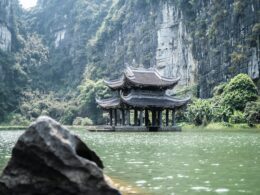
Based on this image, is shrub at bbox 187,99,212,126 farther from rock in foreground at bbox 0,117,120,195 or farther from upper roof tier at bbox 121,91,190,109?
rock in foreground at bbox 0,117,120,195

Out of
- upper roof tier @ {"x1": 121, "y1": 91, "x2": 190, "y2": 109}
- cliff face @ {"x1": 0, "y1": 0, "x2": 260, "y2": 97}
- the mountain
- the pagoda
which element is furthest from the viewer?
the mountain

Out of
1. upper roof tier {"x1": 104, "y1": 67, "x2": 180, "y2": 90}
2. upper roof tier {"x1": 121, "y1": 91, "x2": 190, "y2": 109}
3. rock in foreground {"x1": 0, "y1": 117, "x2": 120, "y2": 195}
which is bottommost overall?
rock in foreground {"x1": 0, "y1": 117, "x2": 120, "y2": 195}

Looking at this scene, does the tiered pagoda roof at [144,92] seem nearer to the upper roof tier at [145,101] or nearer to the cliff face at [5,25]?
the upper roof tier at [145,101]

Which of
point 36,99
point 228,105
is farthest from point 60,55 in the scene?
point 228,105

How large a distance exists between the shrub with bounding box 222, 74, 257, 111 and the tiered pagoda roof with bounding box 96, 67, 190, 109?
10140 millimetres

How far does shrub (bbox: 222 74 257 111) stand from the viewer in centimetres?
5938

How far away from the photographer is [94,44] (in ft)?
432

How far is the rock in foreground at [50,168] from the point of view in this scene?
767 cm

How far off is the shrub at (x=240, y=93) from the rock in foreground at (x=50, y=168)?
5313 centimetres

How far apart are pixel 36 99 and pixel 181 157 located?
313ft

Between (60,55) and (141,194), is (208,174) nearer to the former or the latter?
(141,194)

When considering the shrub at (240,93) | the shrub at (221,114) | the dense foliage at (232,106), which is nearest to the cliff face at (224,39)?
the shrub at (240,93)

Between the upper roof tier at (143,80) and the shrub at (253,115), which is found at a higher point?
the upper roof tier at (143,80)

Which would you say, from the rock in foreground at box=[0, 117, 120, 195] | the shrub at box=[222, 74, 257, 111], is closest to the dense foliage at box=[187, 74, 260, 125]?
the shrub at box=[222, 74, 257, 111]
